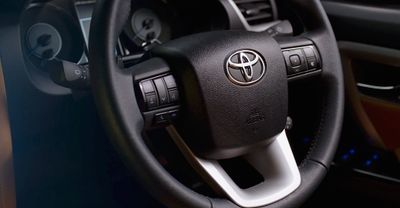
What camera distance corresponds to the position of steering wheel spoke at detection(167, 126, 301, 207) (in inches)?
32.2

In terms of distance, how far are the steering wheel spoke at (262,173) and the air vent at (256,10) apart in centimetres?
28

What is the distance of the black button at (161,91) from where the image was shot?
0.79 meters

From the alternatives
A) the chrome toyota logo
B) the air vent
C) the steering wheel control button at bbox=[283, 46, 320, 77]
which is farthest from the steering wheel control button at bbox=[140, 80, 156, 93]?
the air vent

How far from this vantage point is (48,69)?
988mm

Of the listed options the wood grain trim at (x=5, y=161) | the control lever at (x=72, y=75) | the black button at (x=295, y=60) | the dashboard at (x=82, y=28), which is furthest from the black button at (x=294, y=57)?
the wood grain trim at (x=5, y=161)

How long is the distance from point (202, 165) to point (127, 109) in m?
0.15

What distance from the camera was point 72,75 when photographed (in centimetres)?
86

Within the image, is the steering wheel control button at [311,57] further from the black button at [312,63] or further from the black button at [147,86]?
the black button at [147,86]

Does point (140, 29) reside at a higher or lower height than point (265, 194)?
higher

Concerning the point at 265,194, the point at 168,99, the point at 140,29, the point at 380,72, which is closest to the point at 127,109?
the point at 168,99

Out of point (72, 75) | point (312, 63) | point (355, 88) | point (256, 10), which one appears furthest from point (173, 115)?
point (355, 88)

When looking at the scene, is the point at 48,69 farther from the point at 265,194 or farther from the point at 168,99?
the point at 265,194

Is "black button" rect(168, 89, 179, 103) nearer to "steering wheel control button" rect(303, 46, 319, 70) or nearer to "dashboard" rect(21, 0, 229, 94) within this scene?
"dashboard" rect(21, 0, 229, 94)

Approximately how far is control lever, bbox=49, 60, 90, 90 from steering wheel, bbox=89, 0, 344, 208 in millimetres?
104
